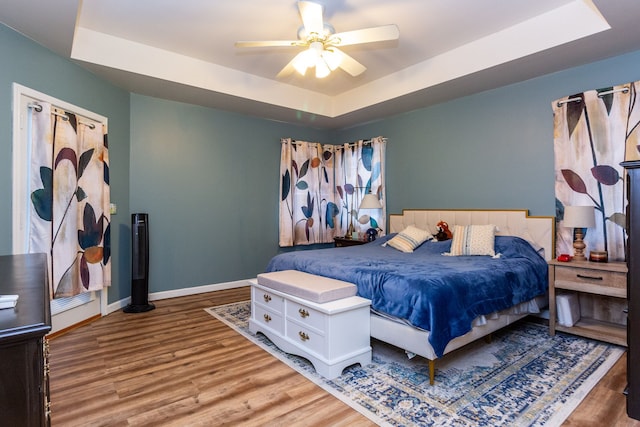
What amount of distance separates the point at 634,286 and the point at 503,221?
6.81 feet

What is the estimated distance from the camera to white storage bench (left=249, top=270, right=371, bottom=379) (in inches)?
95.0

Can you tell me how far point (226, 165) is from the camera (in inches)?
197

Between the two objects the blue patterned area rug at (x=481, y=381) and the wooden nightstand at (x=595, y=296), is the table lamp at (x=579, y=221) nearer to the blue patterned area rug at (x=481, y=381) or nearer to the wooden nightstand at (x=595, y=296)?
the wooden nightstand at (x=595, y=296)

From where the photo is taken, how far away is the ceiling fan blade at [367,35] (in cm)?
262

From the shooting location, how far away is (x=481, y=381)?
231 cm

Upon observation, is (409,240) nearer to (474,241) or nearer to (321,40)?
(474,241)

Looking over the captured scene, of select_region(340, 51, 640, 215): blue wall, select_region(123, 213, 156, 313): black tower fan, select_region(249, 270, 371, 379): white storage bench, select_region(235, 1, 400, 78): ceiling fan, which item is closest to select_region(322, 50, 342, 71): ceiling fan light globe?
select_region(235, 1, 400, 78): ceiling fan

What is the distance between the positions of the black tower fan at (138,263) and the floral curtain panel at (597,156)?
4429mm

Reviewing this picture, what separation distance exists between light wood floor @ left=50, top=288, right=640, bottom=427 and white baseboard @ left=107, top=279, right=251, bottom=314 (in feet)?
2.24

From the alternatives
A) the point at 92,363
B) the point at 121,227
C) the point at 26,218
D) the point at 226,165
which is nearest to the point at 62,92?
the point at 26,218

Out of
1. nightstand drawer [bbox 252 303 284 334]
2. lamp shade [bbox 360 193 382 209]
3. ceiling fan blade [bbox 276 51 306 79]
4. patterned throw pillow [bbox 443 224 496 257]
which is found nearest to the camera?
nightstand drawer [bbox 252 303 284 334]

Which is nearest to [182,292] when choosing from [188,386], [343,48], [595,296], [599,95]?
[188,386]

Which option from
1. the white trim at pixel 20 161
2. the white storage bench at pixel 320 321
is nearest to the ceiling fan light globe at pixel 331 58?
the white storage bench at pixel 320 321

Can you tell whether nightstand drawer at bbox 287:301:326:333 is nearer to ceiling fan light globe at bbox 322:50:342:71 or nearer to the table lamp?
ceiling fan light globe at bbox 322:50:342:71
